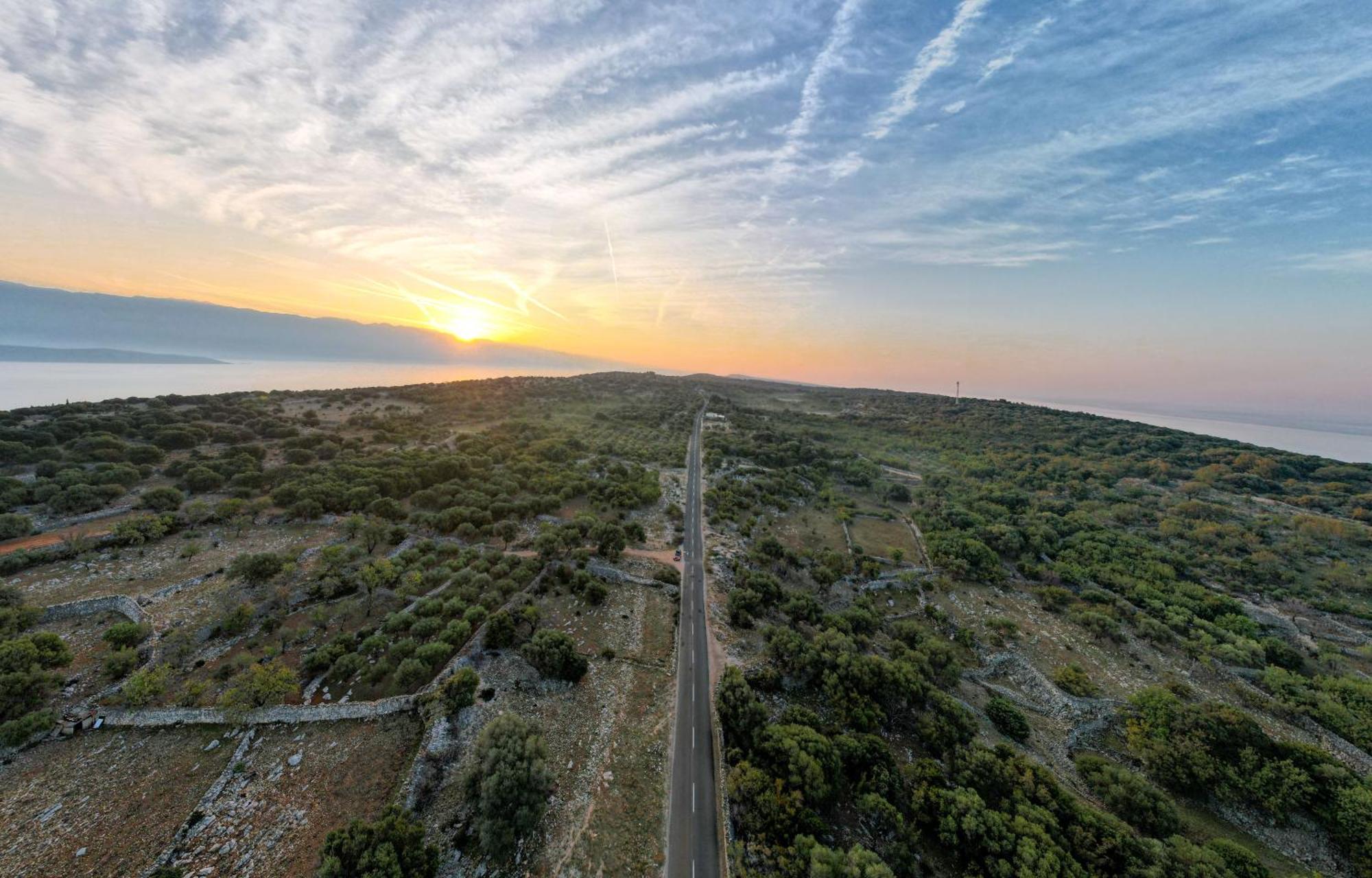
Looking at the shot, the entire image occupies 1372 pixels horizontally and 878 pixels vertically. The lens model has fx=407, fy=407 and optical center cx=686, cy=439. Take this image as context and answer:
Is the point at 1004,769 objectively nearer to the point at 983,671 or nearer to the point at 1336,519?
the point at 983,671

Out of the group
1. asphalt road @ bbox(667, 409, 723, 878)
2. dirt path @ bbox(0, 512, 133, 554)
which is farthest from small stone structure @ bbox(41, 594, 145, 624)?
asphalt road @ bbox(667, 409, 723, 878)

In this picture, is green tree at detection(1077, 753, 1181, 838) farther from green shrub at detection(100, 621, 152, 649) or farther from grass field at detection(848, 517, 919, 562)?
A: green shrub at detection(100, 621, 152, 649)

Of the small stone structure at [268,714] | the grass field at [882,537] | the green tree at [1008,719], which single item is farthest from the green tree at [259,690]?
the grass field at [882,537]

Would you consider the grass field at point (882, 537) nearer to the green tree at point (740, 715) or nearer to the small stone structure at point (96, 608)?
the green tree at point (740, 715)

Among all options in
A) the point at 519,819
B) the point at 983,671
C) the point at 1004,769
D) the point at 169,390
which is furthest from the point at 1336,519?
the point at 169,390

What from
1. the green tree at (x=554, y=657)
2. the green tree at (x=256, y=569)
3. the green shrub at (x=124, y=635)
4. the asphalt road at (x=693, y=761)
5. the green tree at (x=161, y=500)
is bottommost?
the asphalt road at (x=693, y=761)

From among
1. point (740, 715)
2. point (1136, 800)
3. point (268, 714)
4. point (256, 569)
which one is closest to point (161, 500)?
point (256, 569)
